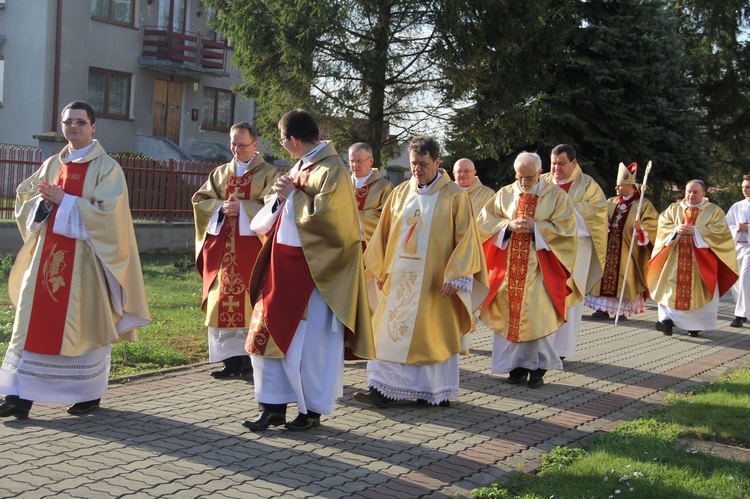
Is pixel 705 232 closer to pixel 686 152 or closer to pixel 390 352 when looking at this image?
pixel 390 352

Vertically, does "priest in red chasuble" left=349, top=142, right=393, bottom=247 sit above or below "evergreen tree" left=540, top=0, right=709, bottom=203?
below

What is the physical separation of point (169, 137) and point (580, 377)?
22.9 m

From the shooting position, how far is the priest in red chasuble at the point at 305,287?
6.04 metres

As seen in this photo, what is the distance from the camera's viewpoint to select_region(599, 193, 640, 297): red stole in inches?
533

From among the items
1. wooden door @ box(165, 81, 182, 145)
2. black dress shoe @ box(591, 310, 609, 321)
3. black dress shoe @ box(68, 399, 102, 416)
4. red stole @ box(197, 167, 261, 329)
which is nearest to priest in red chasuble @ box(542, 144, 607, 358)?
black dress shoe @ box(591, 310, 609, 321)

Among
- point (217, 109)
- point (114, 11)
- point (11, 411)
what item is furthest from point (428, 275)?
point (217, 109)

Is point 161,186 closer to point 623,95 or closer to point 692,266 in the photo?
point 692,266

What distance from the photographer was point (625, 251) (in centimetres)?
1374

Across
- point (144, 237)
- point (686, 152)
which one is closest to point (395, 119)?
point (144, 237)

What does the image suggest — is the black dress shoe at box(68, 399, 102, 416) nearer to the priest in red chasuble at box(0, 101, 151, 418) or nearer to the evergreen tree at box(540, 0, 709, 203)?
the priest in red chasuble at box(0, 101, 151, 418)

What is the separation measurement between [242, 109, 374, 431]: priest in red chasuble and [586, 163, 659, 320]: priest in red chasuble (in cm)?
803

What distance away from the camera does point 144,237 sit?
55.1 ft

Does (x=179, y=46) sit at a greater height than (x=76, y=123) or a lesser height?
greater

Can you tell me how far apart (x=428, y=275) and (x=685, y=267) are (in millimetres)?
6609
